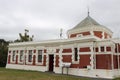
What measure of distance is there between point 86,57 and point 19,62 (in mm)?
13723

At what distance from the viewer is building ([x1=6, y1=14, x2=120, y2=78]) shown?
2009cm

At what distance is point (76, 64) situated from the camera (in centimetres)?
2231

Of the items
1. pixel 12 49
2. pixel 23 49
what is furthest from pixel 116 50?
pixel 12 49

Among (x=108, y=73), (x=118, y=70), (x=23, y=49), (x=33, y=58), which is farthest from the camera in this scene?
(x=23, y=49)

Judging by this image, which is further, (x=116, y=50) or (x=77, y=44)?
(x=77, y=44)

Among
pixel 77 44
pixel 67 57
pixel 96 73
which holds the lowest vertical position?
pixel 96 73

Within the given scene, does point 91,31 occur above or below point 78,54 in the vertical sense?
above

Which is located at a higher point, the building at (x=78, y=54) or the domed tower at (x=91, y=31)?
the domed tower at (x=91, y=31)

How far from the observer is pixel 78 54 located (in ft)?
72.9

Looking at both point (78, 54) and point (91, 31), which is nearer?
point (78, 54)

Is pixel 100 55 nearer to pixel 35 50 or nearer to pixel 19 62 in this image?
pixel 35 50

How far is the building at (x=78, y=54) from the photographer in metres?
20.1

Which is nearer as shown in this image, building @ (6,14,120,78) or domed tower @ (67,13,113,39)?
building @ (6,14,120,78)

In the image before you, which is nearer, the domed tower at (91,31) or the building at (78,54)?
the building at (78,54)
